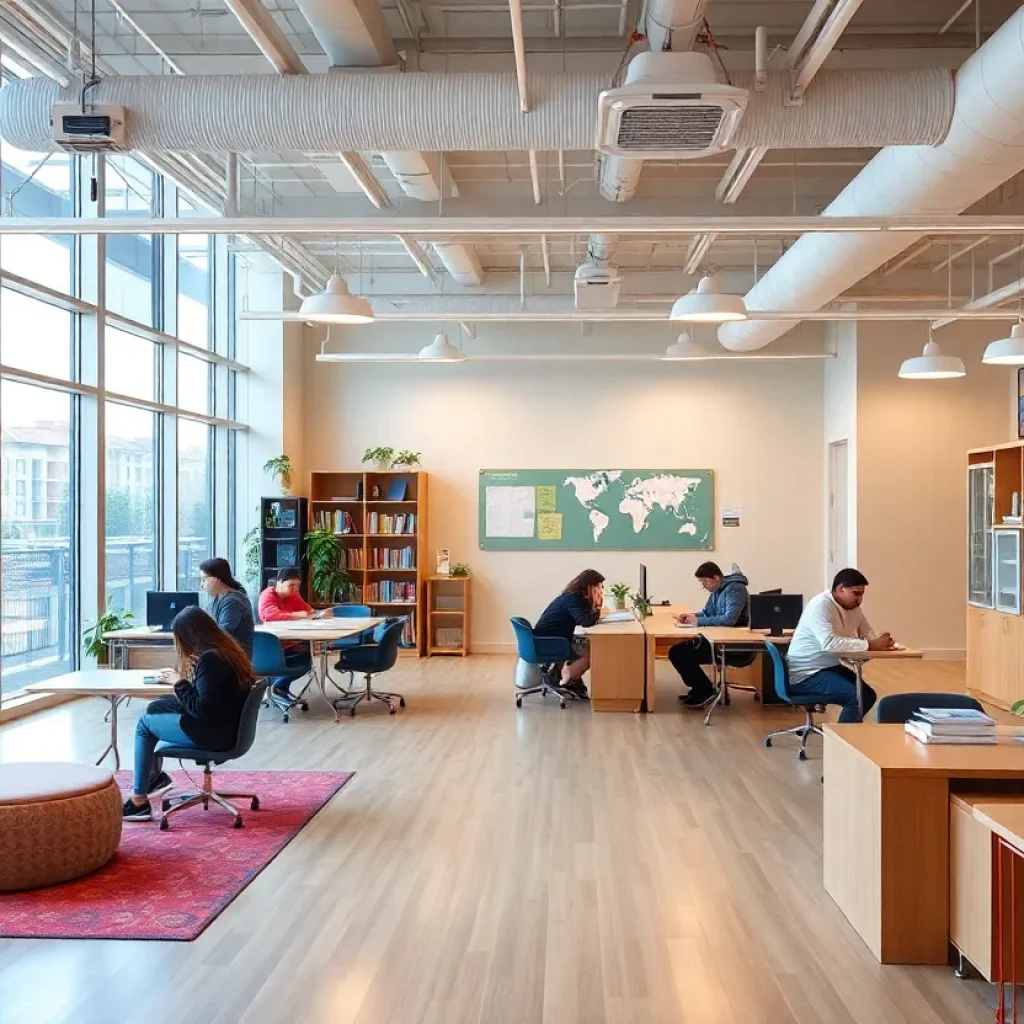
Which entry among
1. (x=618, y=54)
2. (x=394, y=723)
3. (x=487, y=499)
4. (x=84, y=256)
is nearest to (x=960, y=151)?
(x=618, y=54)

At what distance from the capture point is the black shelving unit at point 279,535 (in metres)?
13.4

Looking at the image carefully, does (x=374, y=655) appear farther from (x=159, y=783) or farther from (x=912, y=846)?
(x=912, y=846)

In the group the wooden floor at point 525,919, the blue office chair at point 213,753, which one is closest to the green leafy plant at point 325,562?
the wooden floor at point 525,919

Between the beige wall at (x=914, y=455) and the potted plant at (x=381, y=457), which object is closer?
the beige wall at (x=914, y=455)

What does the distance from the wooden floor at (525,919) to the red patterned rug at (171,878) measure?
111 millimetres

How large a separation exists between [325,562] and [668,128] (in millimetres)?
9237

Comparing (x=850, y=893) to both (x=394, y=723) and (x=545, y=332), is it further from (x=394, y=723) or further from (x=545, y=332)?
(x=545, y=332)

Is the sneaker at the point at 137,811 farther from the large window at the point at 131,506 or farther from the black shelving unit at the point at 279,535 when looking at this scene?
the black shelving unit at the point at 279,535

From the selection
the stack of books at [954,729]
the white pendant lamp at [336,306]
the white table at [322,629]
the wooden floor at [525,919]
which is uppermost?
the white pendant lamp at [336,306]

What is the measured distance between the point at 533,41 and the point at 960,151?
3090 mm

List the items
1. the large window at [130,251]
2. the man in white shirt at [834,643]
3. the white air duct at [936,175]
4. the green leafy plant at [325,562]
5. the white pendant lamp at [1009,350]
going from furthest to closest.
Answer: the green leafy plant at [325,562], the large window at [130,251], the white pendant lamp at [1009,350], the man in white shirt at [834,643], the white air duct at [936,175]

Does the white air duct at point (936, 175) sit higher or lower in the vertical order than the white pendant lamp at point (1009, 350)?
higher

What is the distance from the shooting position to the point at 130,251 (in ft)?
35.8

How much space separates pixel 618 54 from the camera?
24.3ft
